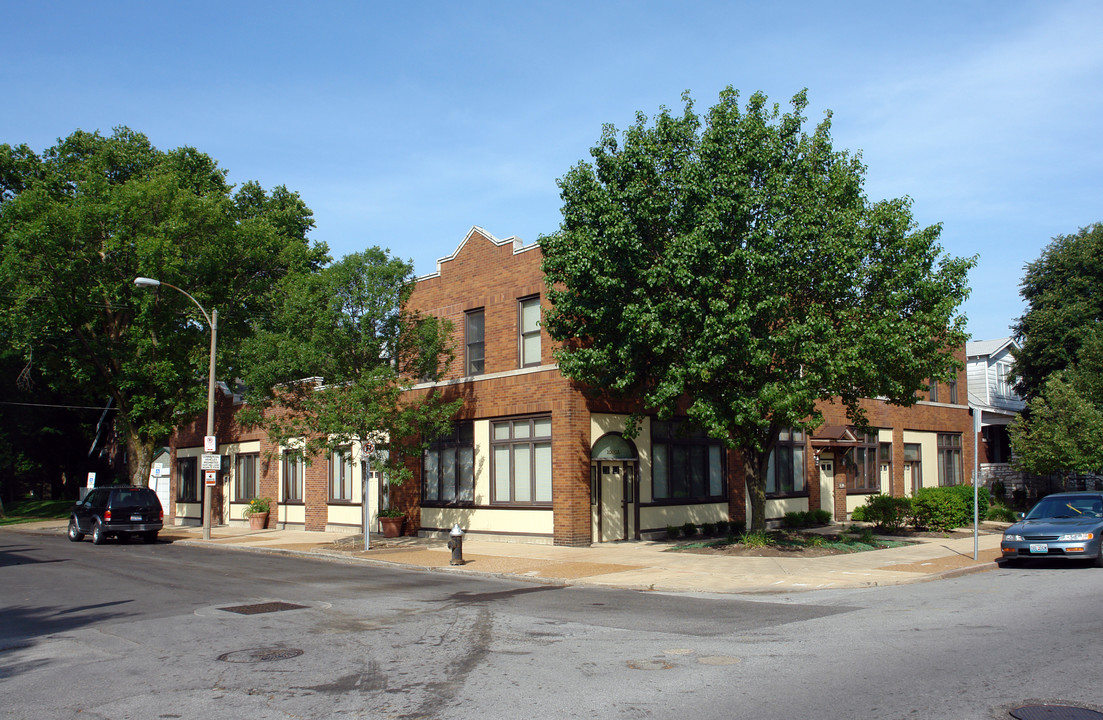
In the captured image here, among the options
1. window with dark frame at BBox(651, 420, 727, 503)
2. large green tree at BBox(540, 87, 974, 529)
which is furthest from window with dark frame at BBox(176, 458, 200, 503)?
large green tree at BBox(540, 87, 974, 529)

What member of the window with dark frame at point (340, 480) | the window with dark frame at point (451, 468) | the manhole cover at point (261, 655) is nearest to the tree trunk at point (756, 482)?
the window with dark frame at point (451, 468)

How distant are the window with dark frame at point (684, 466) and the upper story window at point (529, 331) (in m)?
4.05

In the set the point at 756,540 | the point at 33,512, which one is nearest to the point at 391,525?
the point at 756,540

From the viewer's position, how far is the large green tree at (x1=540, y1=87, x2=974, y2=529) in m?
17.8

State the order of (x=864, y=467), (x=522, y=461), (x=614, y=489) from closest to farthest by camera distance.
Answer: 1. (x=614, y=489)
2. (x=522, y=461)
3. (x=864, y=467)

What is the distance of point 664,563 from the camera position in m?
18.4

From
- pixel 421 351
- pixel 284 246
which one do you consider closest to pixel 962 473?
pixel 421 351

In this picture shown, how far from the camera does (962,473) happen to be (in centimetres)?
3884

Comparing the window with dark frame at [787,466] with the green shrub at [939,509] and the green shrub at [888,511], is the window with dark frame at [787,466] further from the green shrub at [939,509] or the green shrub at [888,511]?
the green shrub at [939,509]

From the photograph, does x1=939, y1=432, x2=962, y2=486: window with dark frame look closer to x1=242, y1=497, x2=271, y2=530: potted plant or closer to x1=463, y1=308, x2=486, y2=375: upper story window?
x1=463, y1=308, x2=486, y2=375: upper story window

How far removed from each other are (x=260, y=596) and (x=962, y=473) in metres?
34.2

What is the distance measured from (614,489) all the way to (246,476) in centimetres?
1893

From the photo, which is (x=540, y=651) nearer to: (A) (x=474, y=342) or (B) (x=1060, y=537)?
(B) (x=1060, y=537)

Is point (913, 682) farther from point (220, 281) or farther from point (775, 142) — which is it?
point (220, 281)
